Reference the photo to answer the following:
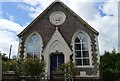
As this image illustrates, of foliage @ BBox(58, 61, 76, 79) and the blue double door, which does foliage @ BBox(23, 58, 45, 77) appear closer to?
foliage @ BBox(58, 61, 76, 79)

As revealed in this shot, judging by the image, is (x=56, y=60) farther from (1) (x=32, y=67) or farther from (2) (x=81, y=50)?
(1) (x=32, y=67)

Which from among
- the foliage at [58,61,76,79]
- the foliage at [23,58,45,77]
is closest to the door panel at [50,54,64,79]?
the foliage at [58,61,76,79]

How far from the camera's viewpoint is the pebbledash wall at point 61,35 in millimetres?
23094

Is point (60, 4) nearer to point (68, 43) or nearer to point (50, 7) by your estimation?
point (50, 7)

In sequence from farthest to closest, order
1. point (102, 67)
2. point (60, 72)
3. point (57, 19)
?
1. point (57, 19)
2. point (102, 67)
3. point (60, 72)

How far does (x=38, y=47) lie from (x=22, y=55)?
207 cm

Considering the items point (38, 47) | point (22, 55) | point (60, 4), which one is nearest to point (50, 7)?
point (60, 4)

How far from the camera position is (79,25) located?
2450 centimetres

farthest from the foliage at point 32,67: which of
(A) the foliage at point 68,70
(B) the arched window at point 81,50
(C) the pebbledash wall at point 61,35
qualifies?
(B) the arched window at point 81,50

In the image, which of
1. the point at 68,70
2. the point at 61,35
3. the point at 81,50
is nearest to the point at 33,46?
the point at 61,35

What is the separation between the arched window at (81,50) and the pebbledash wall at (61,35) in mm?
333

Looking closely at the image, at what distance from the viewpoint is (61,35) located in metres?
24.1

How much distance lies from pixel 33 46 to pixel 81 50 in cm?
567

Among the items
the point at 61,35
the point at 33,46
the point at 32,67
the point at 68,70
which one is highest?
the point at 61,35
